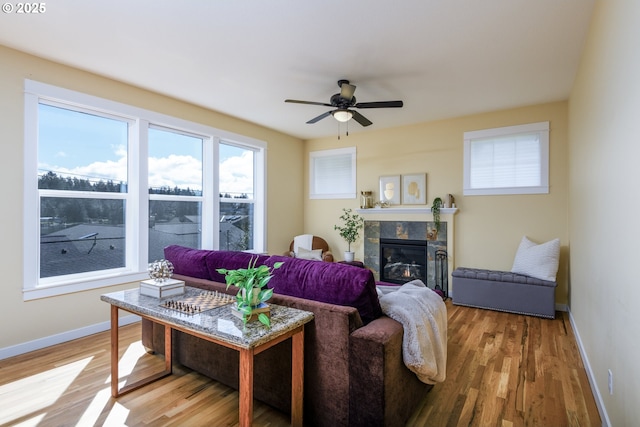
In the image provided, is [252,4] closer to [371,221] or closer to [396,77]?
[396,77]

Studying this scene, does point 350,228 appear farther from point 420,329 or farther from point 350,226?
point 420,329

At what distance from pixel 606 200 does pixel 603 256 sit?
369mm

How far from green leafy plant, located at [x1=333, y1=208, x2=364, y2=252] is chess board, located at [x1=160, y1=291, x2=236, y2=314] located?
3765 mm

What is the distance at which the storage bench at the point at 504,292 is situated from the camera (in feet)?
13.0

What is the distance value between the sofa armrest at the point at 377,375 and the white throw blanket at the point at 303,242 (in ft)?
13.4

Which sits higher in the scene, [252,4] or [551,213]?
[252,4]

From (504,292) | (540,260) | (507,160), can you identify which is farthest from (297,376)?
(507,160)

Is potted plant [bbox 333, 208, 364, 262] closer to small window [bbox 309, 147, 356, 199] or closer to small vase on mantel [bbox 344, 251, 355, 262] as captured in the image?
small vase on mantel [bbox 344, 251, 355, 262]

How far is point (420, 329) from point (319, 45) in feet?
7.96

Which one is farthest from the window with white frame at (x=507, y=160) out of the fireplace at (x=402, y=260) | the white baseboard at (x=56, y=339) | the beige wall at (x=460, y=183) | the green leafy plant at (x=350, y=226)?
the white baseboard at (x=56, y=339)

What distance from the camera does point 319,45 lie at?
113 inches

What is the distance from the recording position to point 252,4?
232 centimetres

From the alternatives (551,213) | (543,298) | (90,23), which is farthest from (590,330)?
(90,23)

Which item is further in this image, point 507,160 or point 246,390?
point 507,160
